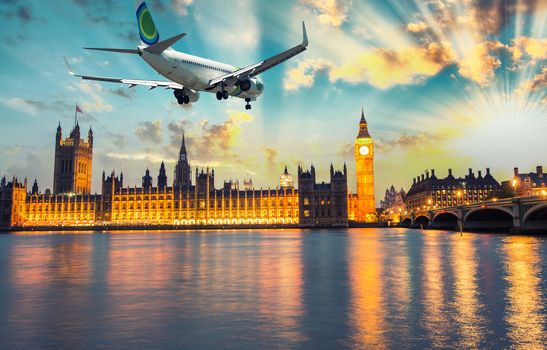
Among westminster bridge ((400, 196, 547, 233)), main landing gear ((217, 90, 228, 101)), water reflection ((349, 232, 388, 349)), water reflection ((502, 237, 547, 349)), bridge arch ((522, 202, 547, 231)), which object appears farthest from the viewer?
bridge arch ((522, 202, 547, 231))

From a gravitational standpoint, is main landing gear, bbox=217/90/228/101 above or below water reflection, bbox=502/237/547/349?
above

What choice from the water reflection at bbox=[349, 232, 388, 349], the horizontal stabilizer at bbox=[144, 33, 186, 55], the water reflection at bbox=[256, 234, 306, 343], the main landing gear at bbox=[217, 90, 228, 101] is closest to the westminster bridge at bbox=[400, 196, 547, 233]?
the main landing gear at bbox=[217, 90, 228, 101]

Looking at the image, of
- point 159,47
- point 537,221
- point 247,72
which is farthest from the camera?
point 537,221

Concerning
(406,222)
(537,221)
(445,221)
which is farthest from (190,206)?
(537,221)

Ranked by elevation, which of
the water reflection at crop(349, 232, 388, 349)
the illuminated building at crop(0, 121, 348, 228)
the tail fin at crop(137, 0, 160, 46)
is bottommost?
the water reflection at crop(349, 232, 388, 349)

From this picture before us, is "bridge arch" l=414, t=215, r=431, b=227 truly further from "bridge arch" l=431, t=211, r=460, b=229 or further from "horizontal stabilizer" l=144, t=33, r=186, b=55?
"horizontal stabilizer" l=144, t=33, r=186, b=55

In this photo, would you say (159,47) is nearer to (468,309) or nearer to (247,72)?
(247,72)
